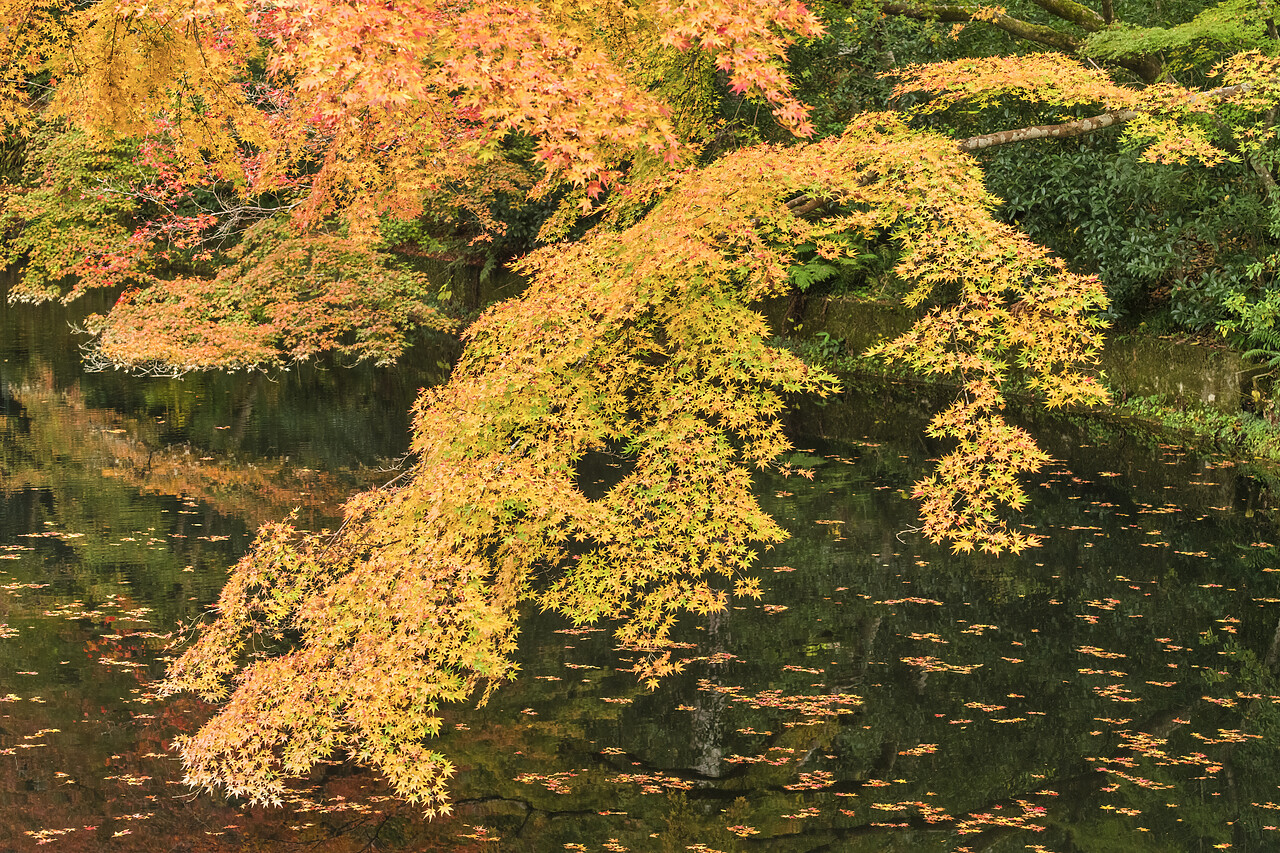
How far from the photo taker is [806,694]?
25.9 ft

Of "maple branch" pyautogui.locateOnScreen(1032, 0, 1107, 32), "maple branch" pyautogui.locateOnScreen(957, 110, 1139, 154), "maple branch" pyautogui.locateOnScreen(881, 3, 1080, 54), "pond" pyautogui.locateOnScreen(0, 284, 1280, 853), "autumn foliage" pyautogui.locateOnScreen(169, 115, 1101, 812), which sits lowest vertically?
"pond" pyautogui.locateOnScreen(0, 284, 1280, 853)

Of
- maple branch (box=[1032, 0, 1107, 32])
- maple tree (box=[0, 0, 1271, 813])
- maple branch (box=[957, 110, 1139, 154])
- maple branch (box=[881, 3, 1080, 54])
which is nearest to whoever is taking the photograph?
maple tree (box=[0, 0, 1271, 813])

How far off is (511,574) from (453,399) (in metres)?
1.05

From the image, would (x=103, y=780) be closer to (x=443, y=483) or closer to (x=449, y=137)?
(x=443, y=483)

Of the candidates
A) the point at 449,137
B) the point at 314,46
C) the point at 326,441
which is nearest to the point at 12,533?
Result: the point at 326,441

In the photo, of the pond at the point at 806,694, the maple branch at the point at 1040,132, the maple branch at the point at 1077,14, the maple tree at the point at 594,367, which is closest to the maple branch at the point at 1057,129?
the maple branch at the point at 1040,132

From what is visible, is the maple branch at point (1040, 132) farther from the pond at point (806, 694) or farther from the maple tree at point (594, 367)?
the pond at point (806, 694)

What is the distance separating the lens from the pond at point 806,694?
20.7ft

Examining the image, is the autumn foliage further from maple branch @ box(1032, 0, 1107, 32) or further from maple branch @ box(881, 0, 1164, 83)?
maple branch @ box(1032, 0, 1107, 32)

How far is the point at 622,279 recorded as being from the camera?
6496 mm

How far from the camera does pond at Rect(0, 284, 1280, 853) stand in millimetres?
6301

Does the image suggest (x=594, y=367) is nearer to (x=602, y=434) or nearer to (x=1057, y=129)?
(x=602, y=434)

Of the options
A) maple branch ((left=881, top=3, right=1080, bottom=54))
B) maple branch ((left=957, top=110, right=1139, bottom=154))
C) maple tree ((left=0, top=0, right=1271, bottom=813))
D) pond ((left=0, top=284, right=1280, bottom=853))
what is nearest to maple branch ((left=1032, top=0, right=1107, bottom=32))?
maple branch ((left=881, top=3, right=1080, bottom=54))

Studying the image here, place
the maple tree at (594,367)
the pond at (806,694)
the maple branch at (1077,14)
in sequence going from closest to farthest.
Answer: the maple tree at (594,367) < the pond at (806,694) < the maple branch at (1077,14)
